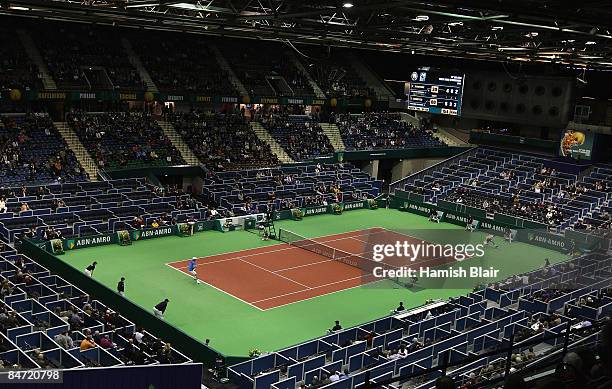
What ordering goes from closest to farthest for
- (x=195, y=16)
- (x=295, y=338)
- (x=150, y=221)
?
(x=295, y=338) < (x=195, y=16) < (x=150, y=221)

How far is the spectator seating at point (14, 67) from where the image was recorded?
4269 cm

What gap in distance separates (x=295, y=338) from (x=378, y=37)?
17.0 m

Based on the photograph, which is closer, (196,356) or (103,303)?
(196,356)

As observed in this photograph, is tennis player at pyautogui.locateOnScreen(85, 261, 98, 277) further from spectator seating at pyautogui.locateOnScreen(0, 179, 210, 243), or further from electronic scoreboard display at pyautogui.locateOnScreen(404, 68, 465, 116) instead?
electronic scoreboard display at pyautogui.locateOnScreen(404, 68, 465, 116)

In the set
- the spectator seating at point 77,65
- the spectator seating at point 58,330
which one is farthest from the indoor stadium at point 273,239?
the spectator seating at point 77,65

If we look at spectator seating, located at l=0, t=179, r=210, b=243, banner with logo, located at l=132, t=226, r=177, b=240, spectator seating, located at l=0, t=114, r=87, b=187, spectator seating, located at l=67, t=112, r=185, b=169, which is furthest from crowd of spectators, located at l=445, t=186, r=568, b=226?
spectator seating, located at l=0, t=114, r=87, b=187

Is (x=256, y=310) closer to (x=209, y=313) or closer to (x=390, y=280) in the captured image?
(x=209, y=313)

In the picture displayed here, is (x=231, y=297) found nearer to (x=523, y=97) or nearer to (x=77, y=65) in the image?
(x=523, y=97)

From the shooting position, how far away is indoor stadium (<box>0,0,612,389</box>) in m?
19.8

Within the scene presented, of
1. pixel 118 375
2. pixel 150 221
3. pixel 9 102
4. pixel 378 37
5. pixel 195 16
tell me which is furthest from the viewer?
pixel 9 102

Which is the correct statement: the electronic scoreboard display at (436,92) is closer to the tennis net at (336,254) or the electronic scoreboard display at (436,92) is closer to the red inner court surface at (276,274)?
the red inner court surface at (276,274)

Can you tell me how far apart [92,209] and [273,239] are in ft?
34.3

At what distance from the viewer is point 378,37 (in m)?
34.0

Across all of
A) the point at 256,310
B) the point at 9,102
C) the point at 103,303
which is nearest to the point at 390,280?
the point at 256,310
